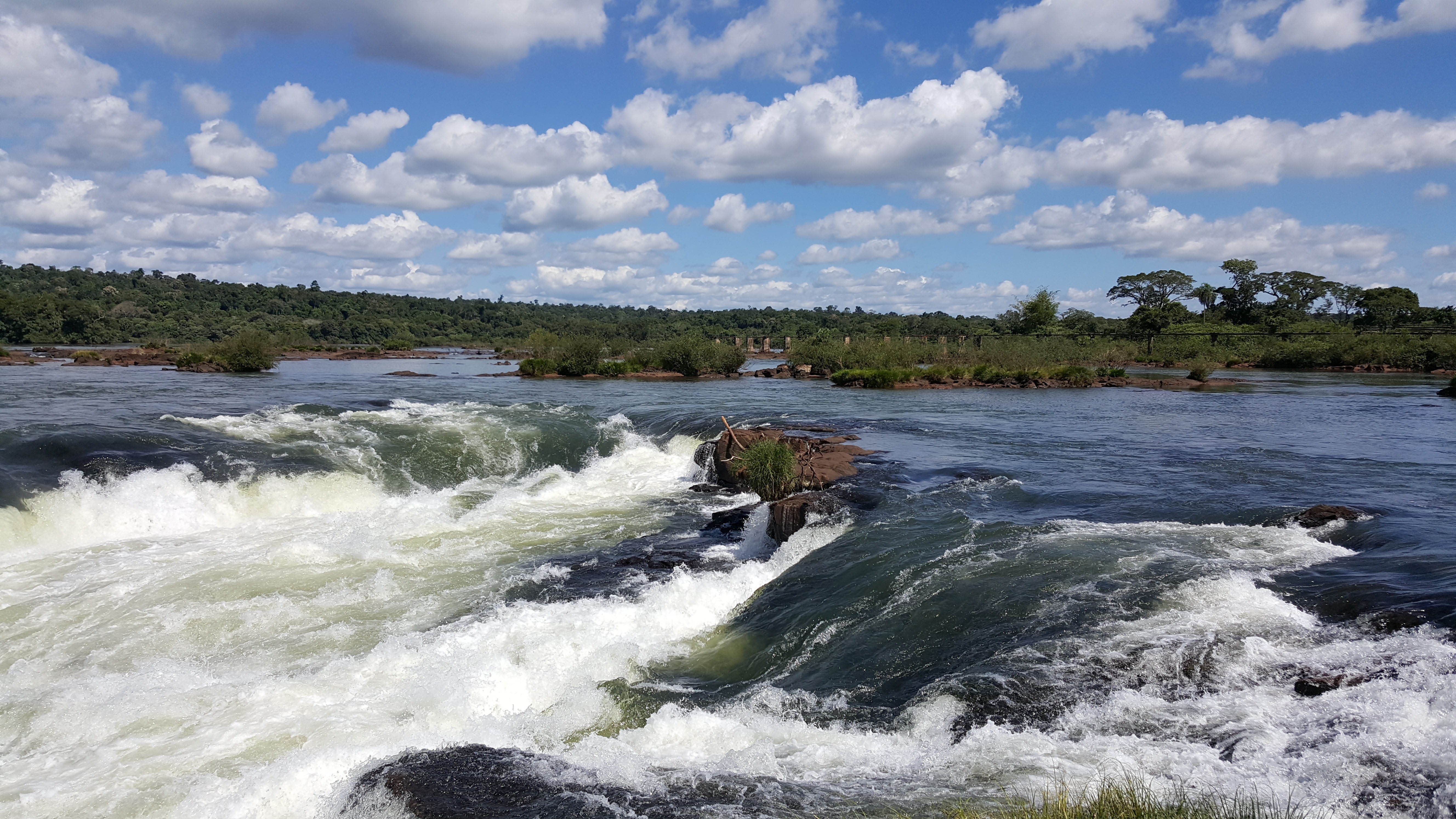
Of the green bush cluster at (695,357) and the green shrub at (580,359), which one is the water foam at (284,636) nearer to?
the green shrub at (580,359)

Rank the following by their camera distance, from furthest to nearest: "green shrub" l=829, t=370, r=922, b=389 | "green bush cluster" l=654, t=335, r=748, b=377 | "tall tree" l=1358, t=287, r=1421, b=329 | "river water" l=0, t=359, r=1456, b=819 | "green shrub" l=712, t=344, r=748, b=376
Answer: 1. "tall tree" l=1358, t=287, r=1421, b=329
2. "green shrub" l=712, t=344, r=748, b=376
3. "green bush cluster" l=654, t=335, r=748, b=377
4. "green shrub" l=829, t=370, r=922, b=389
5. "river water" l=0, t=359, r=1456, b=819

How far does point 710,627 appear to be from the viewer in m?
9.41

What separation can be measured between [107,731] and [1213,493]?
14.1 meters

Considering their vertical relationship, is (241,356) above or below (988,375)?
below

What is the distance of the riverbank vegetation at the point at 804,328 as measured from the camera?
45.6 metres

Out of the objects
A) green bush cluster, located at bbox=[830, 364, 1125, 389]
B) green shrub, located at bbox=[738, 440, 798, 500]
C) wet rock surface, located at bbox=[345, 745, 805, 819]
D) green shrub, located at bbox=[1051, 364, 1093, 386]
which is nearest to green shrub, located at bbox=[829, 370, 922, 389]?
green bush cluster, located at bbox=[830, 364, 1125, 389]

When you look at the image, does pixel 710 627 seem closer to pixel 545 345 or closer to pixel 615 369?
pixel 615 369

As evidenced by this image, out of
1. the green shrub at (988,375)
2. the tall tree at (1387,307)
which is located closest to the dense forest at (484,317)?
the tall tree at (1387,307)

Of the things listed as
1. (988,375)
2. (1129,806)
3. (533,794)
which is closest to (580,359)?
(988,375)

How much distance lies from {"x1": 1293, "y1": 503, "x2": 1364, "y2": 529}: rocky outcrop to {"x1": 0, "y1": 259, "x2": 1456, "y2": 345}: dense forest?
3789cm

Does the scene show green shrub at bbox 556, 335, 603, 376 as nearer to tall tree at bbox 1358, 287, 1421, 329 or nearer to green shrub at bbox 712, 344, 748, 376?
green shrub at bbox 712, 344, 748, 376

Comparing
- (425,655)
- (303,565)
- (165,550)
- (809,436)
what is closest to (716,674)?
(425,655)

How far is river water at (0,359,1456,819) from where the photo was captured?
205 inches

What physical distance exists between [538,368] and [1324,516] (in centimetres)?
3746
